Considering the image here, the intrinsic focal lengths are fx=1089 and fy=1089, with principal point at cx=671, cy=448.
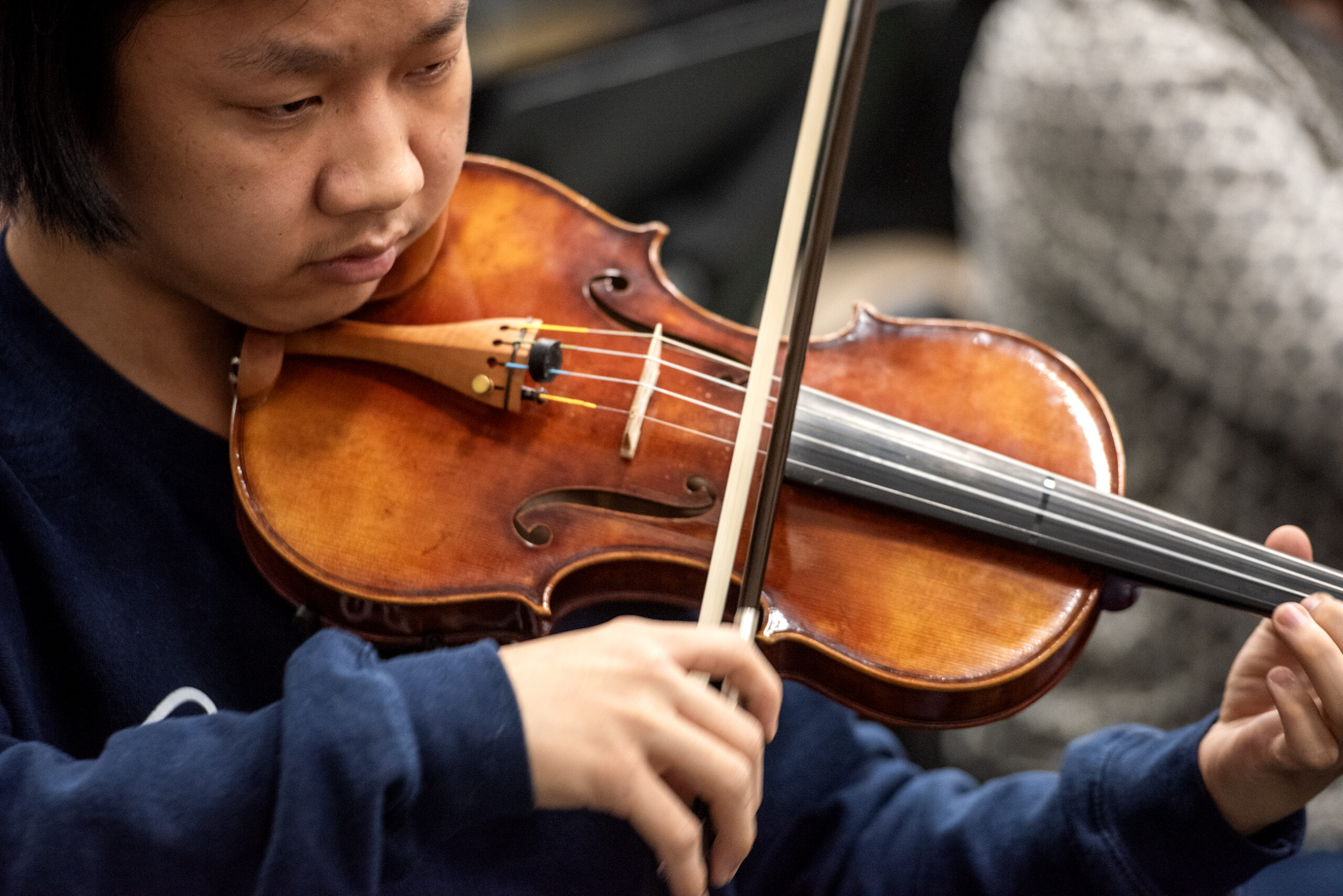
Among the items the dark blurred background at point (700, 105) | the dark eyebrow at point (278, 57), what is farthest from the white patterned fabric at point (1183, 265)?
the dark eyebrow at point (278, 57)

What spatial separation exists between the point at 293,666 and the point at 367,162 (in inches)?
10.5

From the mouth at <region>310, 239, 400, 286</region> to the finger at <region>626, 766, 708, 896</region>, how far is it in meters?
0.34

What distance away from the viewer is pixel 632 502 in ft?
2.24

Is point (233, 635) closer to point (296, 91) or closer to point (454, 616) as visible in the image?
point (454, 616)

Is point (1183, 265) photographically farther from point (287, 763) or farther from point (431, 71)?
point (287, 763)

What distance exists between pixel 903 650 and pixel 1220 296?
66 centimetres

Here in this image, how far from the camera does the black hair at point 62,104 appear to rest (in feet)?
1.72

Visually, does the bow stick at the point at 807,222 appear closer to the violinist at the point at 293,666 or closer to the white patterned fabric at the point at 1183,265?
the violinist at the point at 293,666

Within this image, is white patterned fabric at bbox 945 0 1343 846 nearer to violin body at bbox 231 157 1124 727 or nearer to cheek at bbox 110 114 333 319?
violin body at bbox 231 157 1124 727

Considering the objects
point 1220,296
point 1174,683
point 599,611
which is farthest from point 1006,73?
point 599,611

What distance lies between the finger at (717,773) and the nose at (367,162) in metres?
0.32

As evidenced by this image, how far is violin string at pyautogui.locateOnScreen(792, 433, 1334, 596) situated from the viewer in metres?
0.66

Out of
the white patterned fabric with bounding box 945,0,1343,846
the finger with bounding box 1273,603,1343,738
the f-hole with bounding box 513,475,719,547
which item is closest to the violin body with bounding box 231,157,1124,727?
the f-hole with bounding box 513,475,719,547

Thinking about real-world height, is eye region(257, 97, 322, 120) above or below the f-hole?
above
